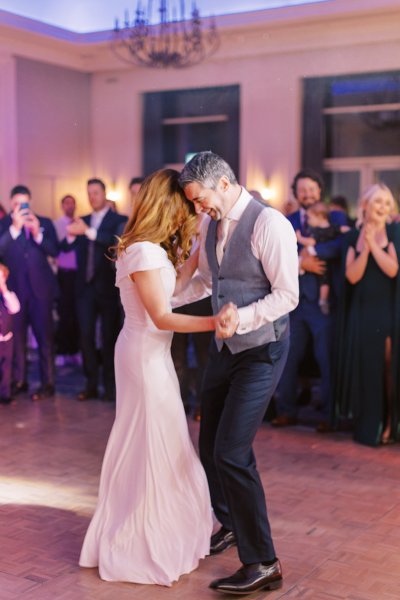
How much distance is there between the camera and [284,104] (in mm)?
11883

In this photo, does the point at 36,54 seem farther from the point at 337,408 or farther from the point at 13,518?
the point at 13,518

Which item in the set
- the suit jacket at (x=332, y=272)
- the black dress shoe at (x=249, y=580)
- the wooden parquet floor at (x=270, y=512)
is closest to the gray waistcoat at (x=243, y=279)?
the black dress shoe at (x=249, y=580)

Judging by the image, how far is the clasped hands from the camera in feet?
9.16

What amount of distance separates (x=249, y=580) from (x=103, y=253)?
3.56 m

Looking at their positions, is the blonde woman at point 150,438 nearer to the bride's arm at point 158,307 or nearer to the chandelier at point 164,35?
the bride's arm at point 158,307

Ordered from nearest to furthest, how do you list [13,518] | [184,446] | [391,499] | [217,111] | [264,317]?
[264,317]
[184,446]
[13,518]
[391,499]
[217,111]

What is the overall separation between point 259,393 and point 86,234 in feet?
11.2

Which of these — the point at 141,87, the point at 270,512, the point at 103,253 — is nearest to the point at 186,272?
the point at 270,512

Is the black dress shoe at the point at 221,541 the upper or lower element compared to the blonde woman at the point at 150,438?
lower

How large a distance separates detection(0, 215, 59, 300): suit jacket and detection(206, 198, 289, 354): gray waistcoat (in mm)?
3538

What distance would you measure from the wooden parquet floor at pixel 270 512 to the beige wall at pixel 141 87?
21.7 ft

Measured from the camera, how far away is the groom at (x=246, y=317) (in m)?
2.91

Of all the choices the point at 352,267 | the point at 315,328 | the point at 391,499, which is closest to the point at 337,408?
the point at 315,328

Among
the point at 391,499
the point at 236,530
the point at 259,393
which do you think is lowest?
the point at 391,499
